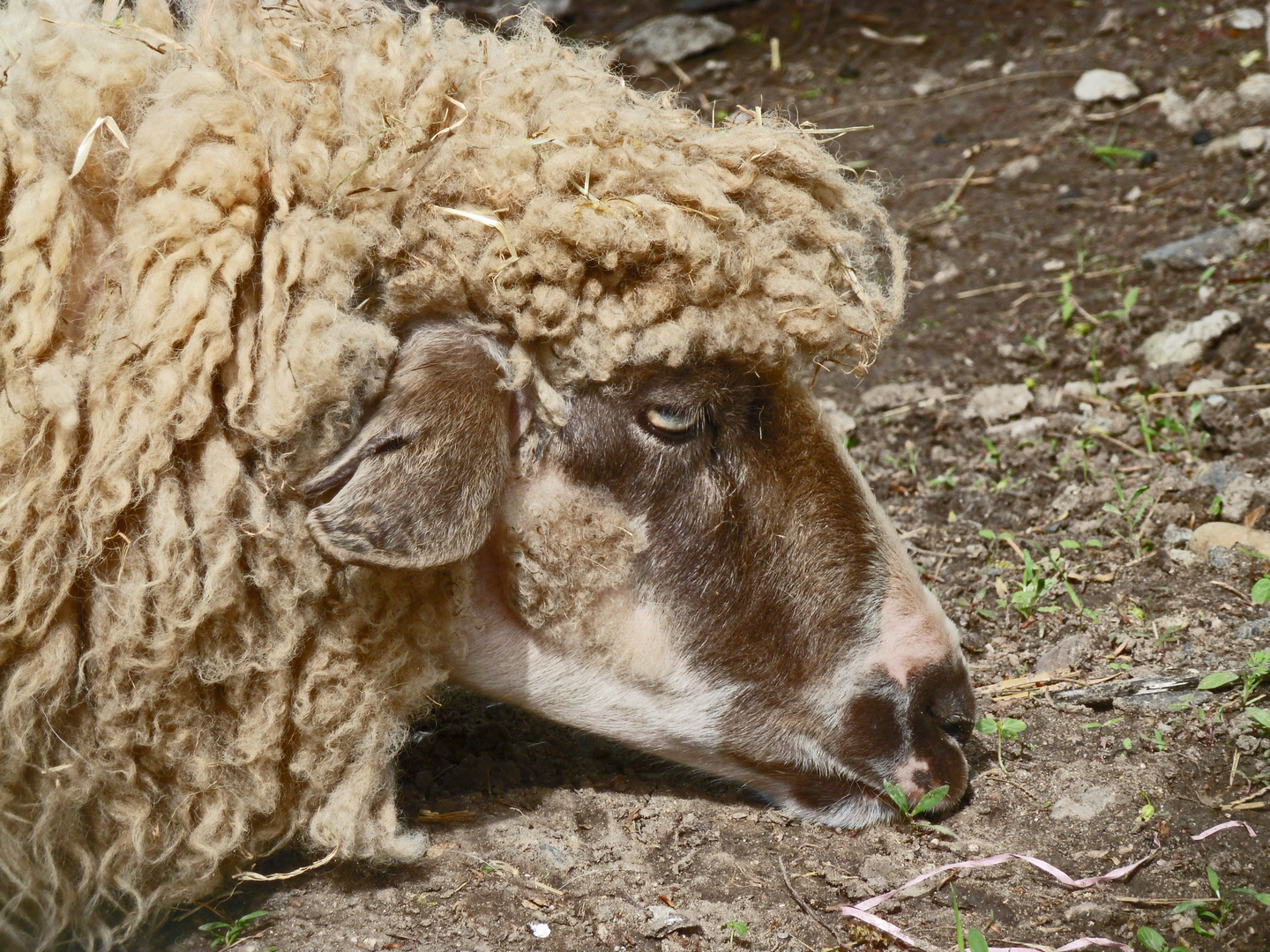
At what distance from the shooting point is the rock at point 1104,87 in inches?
287

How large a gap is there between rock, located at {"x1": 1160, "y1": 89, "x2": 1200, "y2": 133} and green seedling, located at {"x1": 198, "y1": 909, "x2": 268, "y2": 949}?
656 centimetres

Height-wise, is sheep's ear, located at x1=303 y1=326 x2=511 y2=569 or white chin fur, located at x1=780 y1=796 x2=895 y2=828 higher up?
sheep's ear, located at x1=303 y1=326 x2=511 y2=569

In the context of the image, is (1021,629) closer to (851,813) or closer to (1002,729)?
(1002,729)

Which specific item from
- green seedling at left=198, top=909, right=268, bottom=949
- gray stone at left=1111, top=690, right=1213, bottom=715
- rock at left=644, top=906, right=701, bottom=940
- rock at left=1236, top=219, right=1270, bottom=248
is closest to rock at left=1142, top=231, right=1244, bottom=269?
rock at left=1236, top=219, right=1270, bottom=248

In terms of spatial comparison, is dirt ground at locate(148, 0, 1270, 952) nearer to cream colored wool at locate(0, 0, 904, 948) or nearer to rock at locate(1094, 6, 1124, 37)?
rock at locate(1094, 6, 1124, 37)

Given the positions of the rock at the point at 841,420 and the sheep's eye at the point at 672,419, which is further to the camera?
the rock at the point at 841,420

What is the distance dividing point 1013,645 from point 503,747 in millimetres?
1777

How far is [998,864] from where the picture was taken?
9.87 feet

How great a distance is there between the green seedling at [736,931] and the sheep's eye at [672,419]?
1254 mm

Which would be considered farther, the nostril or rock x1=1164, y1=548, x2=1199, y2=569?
rock x1=1164, y1=548, x2=1199, y2=569

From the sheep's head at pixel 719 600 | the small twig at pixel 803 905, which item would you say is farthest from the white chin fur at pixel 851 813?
the small twig at pixel 803 905

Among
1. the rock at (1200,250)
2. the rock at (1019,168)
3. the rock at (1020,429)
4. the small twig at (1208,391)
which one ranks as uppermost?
the rock at (1019,168)

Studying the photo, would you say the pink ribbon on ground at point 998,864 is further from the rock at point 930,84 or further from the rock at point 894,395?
the rock at point 930,84

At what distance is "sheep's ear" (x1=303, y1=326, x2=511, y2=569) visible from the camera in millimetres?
2686
